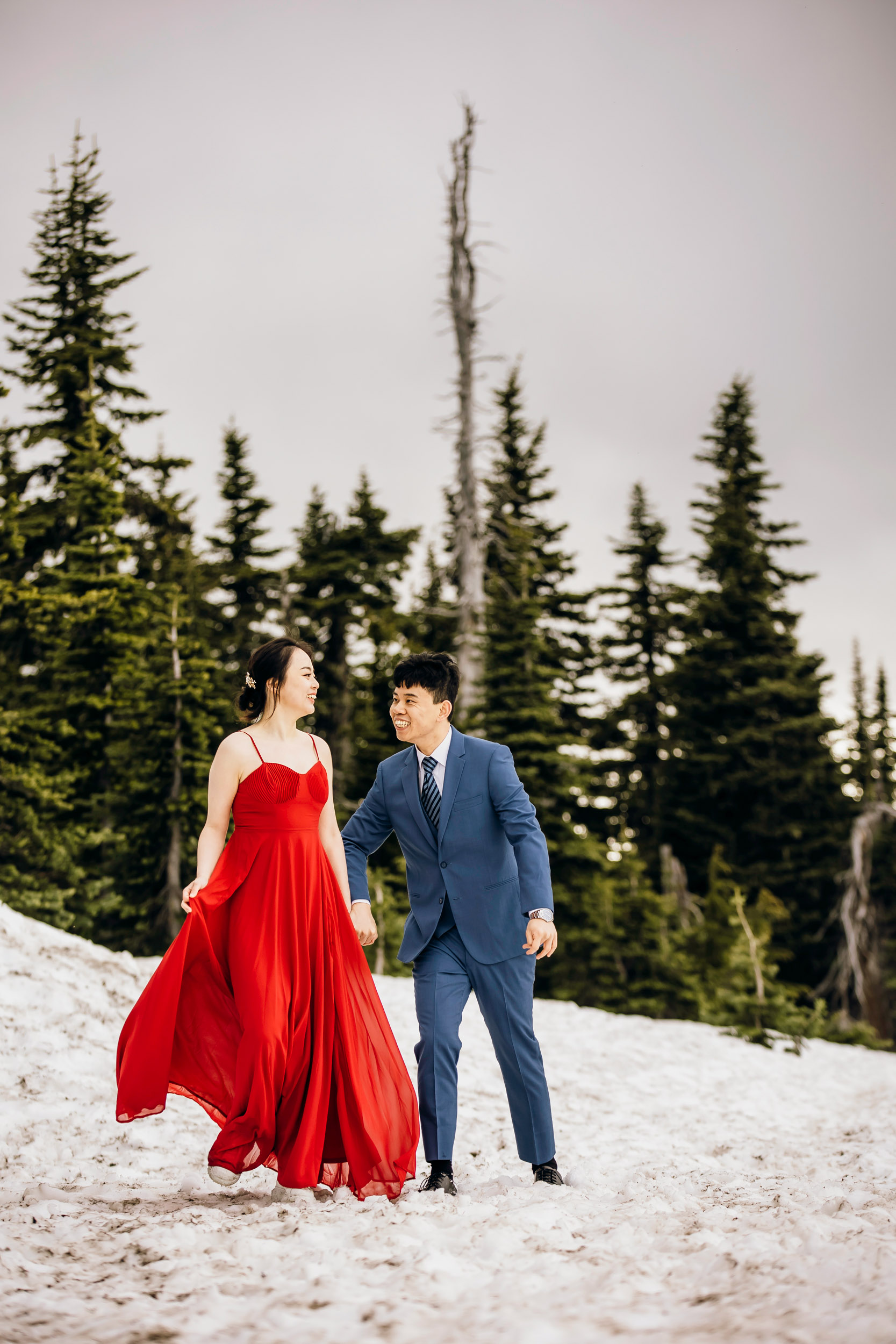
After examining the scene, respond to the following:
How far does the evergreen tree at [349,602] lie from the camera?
26.2m

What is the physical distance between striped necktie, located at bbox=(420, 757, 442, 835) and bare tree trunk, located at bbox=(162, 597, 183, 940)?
12508 mm

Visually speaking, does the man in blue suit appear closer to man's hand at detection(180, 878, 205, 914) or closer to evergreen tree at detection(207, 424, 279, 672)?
man's hand at detection(180, 878, 205, 914)

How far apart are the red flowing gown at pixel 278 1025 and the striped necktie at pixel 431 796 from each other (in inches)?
16.9

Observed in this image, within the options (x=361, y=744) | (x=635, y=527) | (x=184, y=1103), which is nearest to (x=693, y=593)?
(x=635, y=527)

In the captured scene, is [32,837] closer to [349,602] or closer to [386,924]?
[386,924]

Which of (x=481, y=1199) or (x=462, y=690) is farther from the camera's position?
(x=462, y=690)

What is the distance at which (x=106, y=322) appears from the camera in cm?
2183

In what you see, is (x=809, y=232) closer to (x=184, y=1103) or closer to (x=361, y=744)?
(x=361, y=744)

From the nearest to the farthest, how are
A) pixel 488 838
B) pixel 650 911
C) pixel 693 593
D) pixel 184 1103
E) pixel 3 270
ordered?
1. pixel 488 838
2. pixel 184 1103
3. pixel 650 911
4. pixel 3 270
5. pixel 693 593

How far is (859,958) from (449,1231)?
16.9 meters

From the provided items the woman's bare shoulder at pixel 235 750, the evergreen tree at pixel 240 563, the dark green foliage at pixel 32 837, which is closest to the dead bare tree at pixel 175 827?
the dark green foliage at pixel 32 837

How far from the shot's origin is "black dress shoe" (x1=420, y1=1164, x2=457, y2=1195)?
3.92 metres

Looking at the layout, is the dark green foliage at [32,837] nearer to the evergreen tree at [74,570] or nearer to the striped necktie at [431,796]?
the evergreen tree at [74,570]

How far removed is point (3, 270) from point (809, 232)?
55.0 ft
